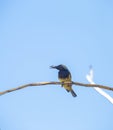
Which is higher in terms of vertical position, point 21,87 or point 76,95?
point 21,87

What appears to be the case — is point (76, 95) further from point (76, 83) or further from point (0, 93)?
point (0, 93)

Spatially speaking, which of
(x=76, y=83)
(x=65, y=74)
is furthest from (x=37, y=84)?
(x=65, y=74)

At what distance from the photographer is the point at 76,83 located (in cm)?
640

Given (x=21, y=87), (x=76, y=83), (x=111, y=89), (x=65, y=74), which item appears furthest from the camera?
(x=65, y=74)

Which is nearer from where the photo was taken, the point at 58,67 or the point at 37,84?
the point at 37,84

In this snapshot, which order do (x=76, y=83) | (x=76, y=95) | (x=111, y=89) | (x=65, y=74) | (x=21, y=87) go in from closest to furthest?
(x=111, y=89) < (x=21, y=87) < (x=76, y=83) < (x=65, y=74) < (x=76, y=95)

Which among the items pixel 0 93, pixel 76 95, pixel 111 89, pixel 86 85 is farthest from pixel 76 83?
pixel 76 95

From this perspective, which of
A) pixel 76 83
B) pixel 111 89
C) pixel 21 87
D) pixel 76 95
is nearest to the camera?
pixel 111 89

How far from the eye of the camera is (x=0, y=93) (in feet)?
18.1

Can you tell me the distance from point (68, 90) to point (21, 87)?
6.64m

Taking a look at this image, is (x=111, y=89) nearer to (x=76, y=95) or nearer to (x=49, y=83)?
(x=49, y=83)

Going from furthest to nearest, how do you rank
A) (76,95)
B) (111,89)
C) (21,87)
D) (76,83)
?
(76,95) < (76,83) < (21,87) < (111,89)

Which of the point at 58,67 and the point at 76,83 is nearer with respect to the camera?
the point at 76,83

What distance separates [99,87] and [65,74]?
20.2 feet
